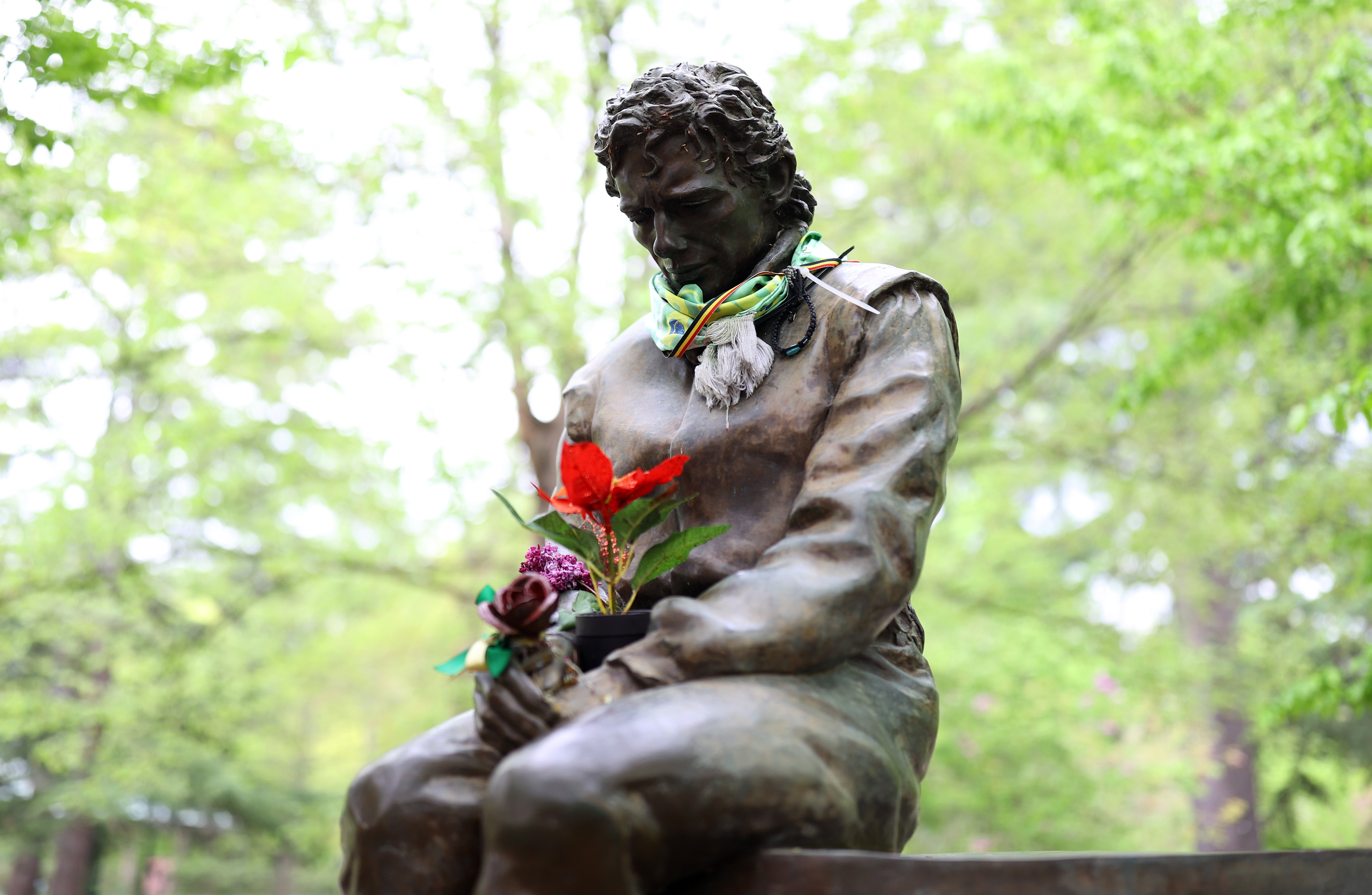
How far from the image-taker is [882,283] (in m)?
2.63

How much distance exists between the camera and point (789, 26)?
982 centimetres

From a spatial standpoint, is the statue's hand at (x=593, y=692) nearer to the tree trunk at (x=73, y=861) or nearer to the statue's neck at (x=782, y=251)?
the statue's neck at (x=782, y=251)

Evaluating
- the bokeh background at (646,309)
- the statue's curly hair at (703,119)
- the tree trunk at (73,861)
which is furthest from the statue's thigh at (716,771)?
the tree trunk at (73,861)

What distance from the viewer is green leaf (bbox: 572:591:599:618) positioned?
2652 mm

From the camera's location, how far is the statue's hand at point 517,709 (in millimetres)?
2115

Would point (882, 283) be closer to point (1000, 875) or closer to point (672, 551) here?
point (672, 551)

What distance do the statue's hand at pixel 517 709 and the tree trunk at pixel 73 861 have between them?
528 inches

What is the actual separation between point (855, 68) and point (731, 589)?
8521mm

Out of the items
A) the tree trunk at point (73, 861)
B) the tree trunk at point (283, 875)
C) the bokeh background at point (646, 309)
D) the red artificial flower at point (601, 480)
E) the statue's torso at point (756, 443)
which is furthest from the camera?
the tree trunk at point (283, 875)

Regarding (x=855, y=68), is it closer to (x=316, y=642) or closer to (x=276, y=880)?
(x=316, y=642)

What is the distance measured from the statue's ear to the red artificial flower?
76 centimetres

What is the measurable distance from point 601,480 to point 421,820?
2.21ft

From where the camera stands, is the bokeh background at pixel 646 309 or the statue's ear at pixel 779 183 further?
the bokeh background at pixel 646 309

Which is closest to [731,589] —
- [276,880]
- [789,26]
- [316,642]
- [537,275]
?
[537,275]
